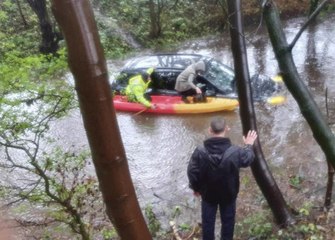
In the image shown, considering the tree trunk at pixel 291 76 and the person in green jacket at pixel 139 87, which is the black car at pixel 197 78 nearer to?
the person in green jacket at pixel 139 87

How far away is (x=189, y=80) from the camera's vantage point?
38.0 ft

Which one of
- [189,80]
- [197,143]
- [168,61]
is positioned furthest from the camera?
[168,61]

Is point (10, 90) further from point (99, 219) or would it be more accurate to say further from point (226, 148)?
point (99, 219)

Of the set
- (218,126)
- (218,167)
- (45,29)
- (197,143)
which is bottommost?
(197,143)

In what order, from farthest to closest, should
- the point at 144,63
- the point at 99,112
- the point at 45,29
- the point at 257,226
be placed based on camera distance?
1. the point at 45,29
2. the point at 144,63
3. the point at 257,226
4. the point at 99,112

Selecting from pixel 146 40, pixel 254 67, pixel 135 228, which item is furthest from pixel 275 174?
pixel 146 40

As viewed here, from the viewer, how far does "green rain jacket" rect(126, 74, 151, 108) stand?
12.0 meters

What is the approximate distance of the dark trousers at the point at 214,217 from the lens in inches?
193

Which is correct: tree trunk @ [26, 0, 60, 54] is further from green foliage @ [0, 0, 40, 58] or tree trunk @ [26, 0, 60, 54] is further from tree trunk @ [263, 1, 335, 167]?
tree trunk @ [263, 1, 335, 167]

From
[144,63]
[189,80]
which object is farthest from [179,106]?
[144,63]

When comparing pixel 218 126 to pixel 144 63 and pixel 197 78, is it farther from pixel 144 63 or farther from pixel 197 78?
pixel 144 63

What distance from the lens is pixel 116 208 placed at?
1371mm

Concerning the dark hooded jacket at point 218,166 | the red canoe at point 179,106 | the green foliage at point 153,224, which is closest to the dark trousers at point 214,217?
the dark hooded jacket at point 218,166

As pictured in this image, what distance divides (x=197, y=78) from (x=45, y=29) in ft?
30.5
